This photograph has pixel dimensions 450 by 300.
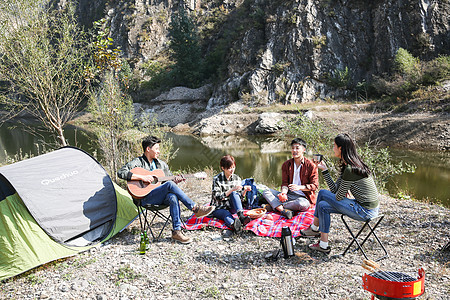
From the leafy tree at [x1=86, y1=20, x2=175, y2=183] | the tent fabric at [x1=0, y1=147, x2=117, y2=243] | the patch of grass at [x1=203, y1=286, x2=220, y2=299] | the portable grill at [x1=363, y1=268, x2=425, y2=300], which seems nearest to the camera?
the portable grill at [x1=363, y1=268, x2=425, y2=300]

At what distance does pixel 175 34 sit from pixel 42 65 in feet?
117

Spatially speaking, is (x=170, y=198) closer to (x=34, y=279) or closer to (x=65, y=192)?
(x=65, y=192)

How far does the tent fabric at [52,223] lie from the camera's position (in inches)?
154

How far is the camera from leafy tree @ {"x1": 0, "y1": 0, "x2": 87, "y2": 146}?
7.14 meters

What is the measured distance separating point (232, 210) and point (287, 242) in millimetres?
1416

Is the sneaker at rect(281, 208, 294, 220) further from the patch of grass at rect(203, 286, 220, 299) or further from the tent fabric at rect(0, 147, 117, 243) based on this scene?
the tent fabric at rect(0, 147, 117, 243)

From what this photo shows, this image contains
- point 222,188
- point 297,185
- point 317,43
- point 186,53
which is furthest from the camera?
point 186,53

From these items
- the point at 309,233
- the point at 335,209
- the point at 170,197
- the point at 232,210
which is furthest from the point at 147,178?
the point at 335,209

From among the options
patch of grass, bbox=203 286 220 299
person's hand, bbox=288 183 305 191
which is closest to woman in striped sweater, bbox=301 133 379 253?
person's hand, bbox=288 183 305 191

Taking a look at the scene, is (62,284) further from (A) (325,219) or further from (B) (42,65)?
(B) (42,65)

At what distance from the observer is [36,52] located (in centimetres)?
721

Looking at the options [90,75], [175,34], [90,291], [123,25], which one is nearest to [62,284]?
[90,291]

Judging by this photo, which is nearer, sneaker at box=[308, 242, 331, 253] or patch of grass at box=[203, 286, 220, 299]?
patch of grass at box=[203, 286, 220, 299]

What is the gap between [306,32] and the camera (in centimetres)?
3139
